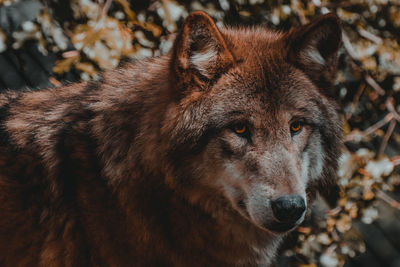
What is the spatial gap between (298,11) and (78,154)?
2.84 meters

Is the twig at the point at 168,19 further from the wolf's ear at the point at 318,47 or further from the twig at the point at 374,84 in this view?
the twig at the point at 374,84

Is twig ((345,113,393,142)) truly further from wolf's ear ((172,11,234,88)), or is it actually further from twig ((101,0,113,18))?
twig ((101,0,113,18))

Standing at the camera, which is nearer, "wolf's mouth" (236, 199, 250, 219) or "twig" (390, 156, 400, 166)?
"wolf's mouth" (236, 199, 250, 219)

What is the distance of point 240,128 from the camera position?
2377 mm

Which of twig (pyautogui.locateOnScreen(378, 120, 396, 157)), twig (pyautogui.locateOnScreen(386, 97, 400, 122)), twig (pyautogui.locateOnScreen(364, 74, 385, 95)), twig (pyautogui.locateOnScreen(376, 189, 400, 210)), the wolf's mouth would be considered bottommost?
twig (pyautogui.locateOnScreen(376, 189, 400, 210))

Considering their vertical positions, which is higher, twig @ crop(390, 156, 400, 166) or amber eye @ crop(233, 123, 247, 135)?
amber eye @ crop(233, 123, 247, 135)

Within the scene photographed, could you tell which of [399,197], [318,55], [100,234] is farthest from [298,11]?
[100,234]

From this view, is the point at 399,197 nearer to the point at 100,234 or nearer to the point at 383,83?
the point at 383,83

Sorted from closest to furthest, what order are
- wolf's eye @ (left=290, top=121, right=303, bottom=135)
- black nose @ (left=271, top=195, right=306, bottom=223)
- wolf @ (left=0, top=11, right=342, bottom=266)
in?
1. black nose @ (left=271, top=195, right=306, bottom=223)
2. wolf @ (left=0, top=11, right=342, bottom=266)
3. wolf's eye @ (left=290, top=121, right=303, bottom=135)

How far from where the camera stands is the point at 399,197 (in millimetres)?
4344

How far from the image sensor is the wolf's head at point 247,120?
7.36ft

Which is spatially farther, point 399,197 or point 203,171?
point 399,197

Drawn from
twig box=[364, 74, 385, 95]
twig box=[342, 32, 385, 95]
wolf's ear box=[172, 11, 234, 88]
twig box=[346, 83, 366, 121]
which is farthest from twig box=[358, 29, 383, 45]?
wolf's ear box=[172, 11, 234, 88]

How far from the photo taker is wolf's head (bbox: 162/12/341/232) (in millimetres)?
2244
